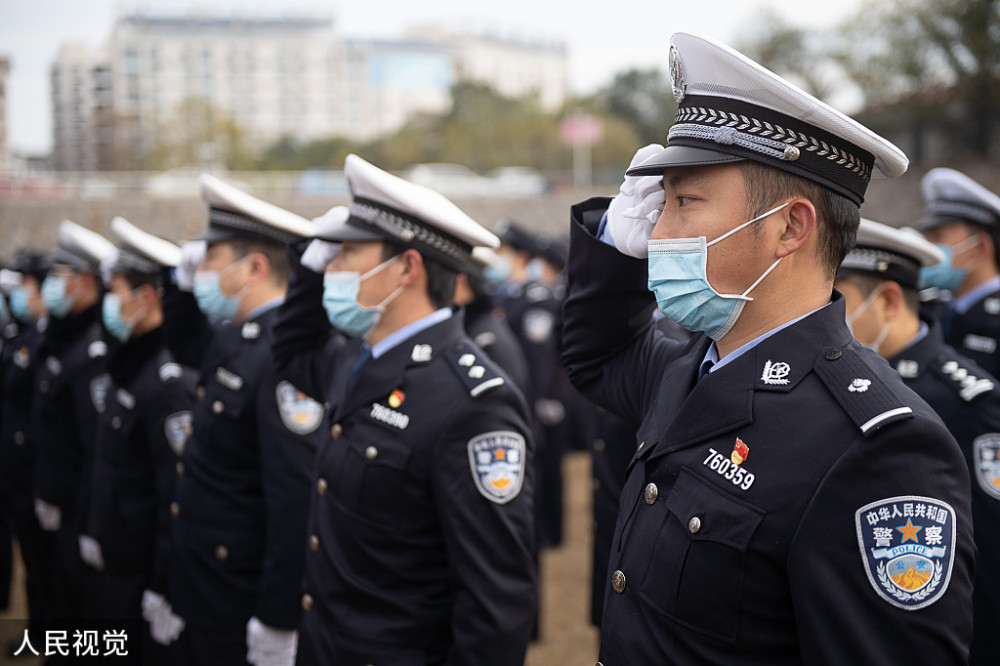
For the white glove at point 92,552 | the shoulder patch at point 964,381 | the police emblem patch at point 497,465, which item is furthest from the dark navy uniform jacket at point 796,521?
the white glove at point 92,552

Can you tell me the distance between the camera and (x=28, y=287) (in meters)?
7.46

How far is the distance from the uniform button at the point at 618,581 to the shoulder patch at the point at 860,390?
1.80 ft

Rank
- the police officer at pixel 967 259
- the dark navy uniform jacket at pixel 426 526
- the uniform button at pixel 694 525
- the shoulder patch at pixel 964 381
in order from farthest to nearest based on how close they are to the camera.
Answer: the police officer at pixel 967 259, the shoulder patch at pixel 964 381, the dark navy uniform jacket at pixel 426 526, the uniform button at pixel 694 525

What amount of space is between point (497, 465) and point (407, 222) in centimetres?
94

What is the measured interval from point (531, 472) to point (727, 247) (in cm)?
122

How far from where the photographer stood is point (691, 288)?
1.71 m

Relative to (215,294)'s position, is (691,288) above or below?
above

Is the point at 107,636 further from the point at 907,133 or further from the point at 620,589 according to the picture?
the point at 907,133

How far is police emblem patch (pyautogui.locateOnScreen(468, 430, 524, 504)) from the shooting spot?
7.95 ft

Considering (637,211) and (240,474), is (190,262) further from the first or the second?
(637,211)

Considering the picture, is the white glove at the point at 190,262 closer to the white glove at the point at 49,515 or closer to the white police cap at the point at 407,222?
the white police cap at the point at 407,222

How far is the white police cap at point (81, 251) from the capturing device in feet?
19.0

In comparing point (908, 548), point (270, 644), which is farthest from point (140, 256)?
point (908, 548)

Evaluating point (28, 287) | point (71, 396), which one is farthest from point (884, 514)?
point (28, 287)
